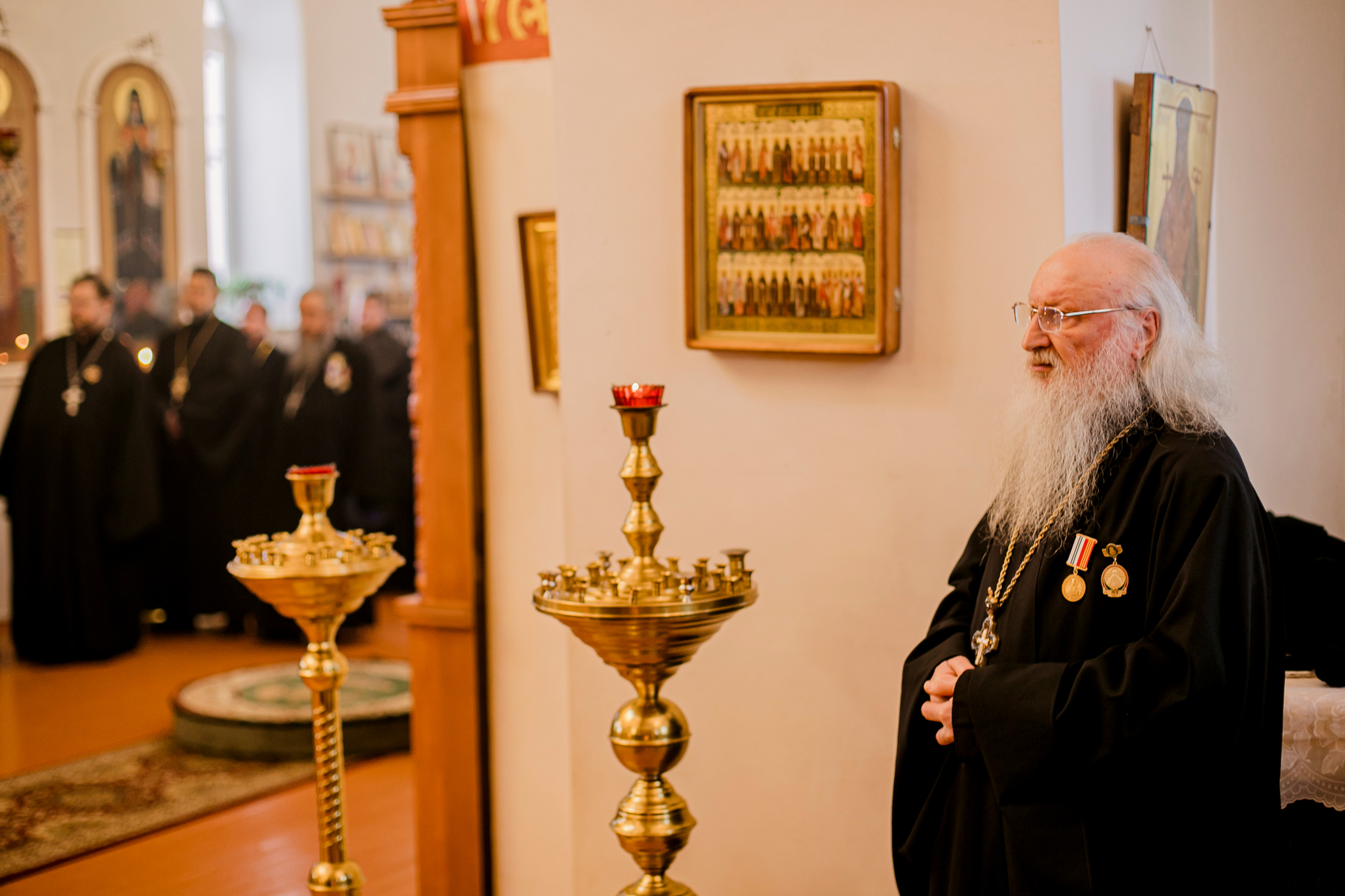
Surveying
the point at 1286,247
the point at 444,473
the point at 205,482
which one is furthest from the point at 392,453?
the point at 1286,247

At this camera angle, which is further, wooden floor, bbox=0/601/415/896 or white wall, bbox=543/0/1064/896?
wooden floor, bbox=0/601/415/896

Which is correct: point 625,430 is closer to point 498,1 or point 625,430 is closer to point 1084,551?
point 1084,551

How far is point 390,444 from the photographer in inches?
344

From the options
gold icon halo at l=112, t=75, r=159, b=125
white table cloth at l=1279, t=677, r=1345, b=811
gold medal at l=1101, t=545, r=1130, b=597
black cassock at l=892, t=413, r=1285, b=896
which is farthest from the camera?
gold icon halo at l=112, t=75, r=159, b=125

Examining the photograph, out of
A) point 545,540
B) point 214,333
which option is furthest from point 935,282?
point 214,333

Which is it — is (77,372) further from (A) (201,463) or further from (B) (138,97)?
(B) (138,97)

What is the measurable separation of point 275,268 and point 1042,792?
36.2 ft

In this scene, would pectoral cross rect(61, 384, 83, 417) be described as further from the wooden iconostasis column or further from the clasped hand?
the clasped hand

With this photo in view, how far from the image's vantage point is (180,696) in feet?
19.5

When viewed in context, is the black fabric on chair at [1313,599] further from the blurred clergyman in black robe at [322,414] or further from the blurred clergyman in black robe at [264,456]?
the blurred clergyman in black robe at [264,456]

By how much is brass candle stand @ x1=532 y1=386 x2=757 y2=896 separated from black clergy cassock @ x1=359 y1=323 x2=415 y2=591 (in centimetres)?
628

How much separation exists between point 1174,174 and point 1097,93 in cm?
32

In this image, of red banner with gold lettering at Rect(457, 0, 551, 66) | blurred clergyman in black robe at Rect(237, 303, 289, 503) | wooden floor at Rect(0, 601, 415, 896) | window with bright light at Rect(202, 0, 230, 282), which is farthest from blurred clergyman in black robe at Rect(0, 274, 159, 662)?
red banner with gold lettering at Rect(457, 0, 551, 66)

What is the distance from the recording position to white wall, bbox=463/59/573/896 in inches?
138
